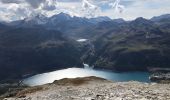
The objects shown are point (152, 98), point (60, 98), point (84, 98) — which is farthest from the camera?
point (60, 98)

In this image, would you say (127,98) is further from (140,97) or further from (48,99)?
(48,99)

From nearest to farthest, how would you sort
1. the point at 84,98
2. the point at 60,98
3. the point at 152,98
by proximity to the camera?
the point at 152,98 → the point at 84,98 → the point at 60,98

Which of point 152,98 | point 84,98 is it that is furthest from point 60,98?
point 152,98

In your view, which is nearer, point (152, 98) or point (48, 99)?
point (152, 98)

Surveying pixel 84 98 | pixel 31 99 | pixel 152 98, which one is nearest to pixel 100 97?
pixel 84 98

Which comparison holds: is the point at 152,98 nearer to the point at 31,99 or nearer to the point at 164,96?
the point at 164,96

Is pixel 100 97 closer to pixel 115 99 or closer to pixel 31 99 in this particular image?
pixel 115 99

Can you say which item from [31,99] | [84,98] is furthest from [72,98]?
[31,99]

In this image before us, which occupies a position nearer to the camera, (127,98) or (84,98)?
(127,98)
